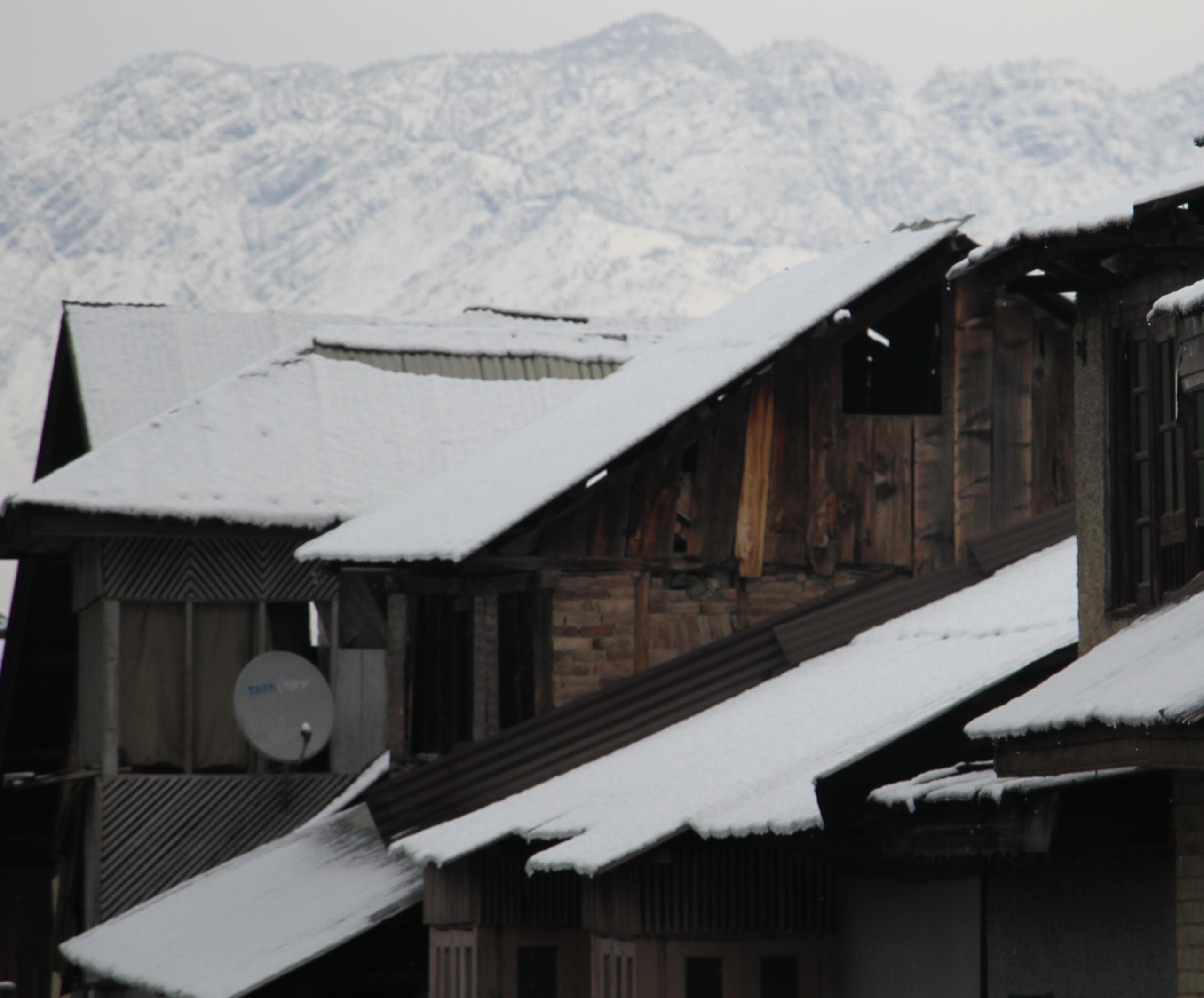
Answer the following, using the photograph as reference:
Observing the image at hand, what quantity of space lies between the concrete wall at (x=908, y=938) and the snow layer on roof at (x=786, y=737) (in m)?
0.74

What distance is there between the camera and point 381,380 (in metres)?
21.4

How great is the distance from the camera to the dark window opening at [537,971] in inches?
470

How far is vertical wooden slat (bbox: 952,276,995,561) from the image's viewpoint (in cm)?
1512

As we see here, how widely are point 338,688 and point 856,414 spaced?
657 cm

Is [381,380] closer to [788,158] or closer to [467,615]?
[467,615]

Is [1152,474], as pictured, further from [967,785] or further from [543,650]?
[543,650]

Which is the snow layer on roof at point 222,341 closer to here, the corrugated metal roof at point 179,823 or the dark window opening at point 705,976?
the corrugated metal roof at point 179,823

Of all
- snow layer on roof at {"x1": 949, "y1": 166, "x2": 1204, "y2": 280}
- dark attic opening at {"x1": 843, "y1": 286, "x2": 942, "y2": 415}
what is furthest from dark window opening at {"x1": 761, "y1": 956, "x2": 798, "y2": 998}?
dark attic opening at {"x1": 843, "y1": 286, "x2": 942, "y2": 415}

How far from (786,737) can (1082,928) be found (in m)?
2.68

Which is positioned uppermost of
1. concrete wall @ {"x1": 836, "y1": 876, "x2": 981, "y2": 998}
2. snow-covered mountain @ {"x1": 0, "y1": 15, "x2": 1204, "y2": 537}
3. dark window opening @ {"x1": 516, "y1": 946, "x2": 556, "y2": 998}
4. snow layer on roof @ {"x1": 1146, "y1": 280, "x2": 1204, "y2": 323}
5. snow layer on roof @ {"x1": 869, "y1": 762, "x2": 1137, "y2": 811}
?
snow-covered mountain @ {"x1": 0, "y1": 15, "x2": 1204, "y2": 537}

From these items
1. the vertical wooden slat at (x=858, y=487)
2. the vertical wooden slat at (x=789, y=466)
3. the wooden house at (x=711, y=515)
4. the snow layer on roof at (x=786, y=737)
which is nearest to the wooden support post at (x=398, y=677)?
the wooden house at (x=711, y=515)

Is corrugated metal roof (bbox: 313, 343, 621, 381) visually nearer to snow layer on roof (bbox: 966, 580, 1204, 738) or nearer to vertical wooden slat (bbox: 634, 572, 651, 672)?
vertical wooden slat (bbox: 634, 572, 651, 672)

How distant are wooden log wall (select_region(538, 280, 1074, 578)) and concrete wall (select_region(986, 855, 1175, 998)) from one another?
6024 millimetres

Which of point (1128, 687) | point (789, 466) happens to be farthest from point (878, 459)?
point (1128, 687)
